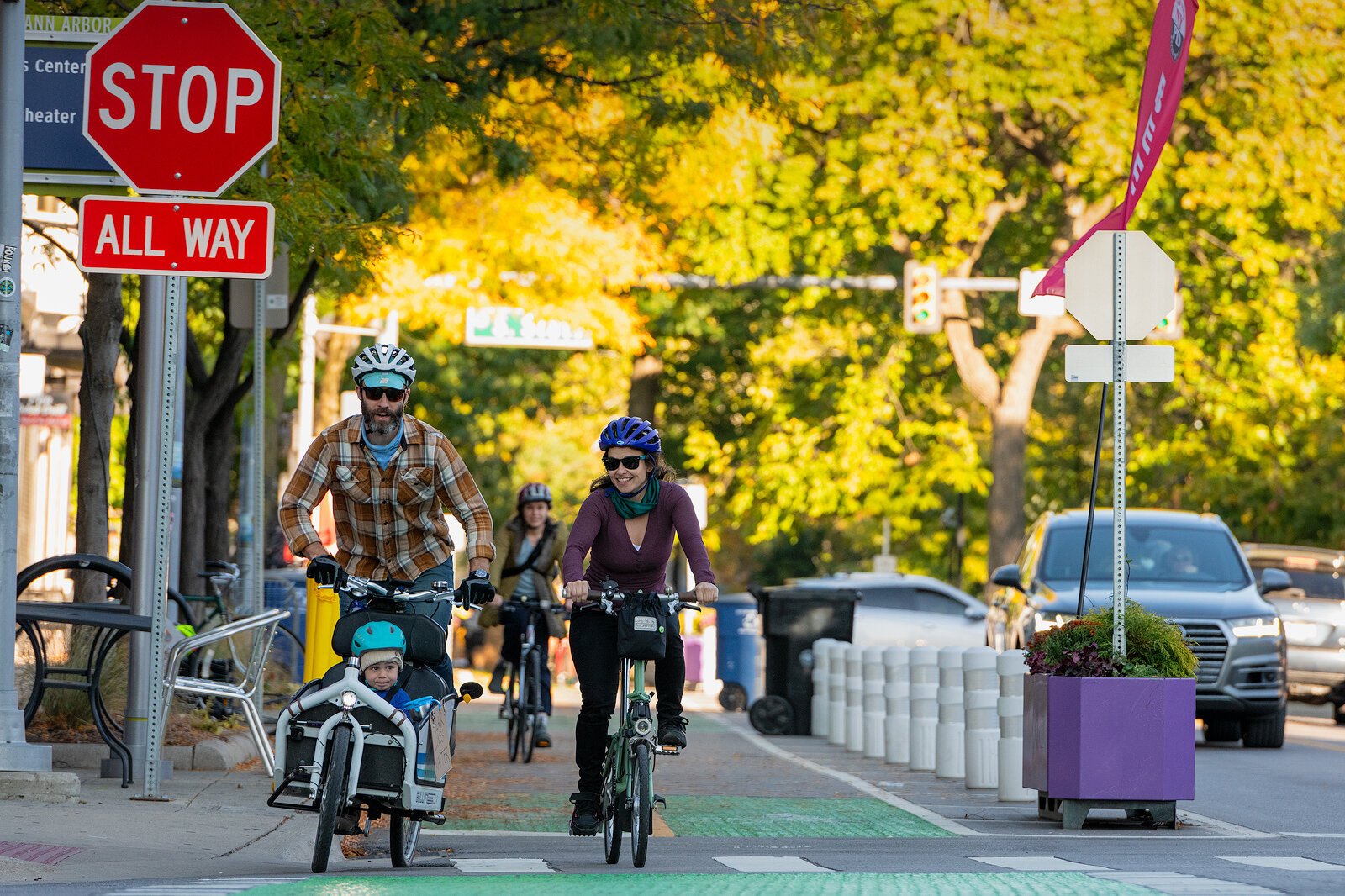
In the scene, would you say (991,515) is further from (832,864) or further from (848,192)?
(832,864)

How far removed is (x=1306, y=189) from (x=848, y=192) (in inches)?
243

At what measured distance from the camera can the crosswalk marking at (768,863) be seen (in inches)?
348

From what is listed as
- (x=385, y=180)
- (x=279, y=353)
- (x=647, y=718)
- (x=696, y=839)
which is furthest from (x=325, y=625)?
(x=279, y=353)

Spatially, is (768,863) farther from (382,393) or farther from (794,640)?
(794,640)

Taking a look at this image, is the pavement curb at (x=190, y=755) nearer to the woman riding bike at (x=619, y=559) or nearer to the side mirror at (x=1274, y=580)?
the woman riding bike at (x=619, y=559)

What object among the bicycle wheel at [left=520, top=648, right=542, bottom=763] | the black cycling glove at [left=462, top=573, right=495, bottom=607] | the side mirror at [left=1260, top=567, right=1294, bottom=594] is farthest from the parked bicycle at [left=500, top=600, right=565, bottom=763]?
the black cycling glove at [left=462, top=573, right=495, bottom=607]

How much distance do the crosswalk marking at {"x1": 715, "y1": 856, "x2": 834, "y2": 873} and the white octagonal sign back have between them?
12.2 feet

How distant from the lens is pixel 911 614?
92.2ft

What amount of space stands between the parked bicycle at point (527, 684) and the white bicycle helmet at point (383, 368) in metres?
6.80

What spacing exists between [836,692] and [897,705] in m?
2.47

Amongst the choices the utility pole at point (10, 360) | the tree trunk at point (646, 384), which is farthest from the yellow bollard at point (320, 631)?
the tree trunk at point (646, 384)

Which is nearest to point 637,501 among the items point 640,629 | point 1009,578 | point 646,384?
point 640,629

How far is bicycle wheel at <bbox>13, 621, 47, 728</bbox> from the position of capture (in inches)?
454

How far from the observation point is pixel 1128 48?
30.8 meters
